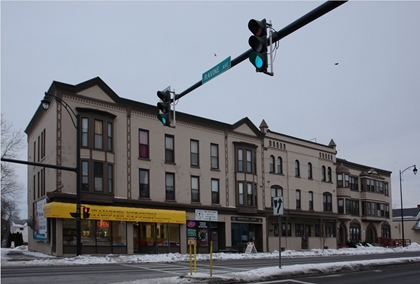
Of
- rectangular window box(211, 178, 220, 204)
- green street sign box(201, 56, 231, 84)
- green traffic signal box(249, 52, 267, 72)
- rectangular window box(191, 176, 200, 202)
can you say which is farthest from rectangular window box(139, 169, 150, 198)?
green traffic signal box(249, 52, 267, 72)

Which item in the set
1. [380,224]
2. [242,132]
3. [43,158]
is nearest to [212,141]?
[242,132]

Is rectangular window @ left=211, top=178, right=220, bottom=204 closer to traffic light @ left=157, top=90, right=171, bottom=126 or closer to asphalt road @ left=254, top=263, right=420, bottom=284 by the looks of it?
asphalt road @ left=254, top=263, right=420, bottom=284

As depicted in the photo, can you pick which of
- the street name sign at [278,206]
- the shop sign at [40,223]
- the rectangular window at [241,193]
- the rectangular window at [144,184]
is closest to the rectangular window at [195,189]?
the rectangular window at [144,184]

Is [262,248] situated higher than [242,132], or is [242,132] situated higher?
[242,132]

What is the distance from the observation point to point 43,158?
3559 centimetres

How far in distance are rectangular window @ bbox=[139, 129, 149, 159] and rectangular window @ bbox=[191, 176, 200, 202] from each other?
502 cm

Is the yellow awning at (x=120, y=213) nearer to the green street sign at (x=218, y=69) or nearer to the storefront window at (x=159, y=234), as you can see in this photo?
the storefront window at (x=159, y=234)

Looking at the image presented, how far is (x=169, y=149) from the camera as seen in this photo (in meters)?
38.6

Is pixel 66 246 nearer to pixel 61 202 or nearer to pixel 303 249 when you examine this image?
pixel 61 202

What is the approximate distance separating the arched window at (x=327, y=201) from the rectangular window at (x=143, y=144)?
80.1 feet

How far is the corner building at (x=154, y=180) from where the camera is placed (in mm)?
32500

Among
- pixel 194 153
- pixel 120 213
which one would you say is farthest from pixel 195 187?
pixel 120 213

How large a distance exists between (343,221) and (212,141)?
23301 mm

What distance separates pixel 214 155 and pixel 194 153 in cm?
232
